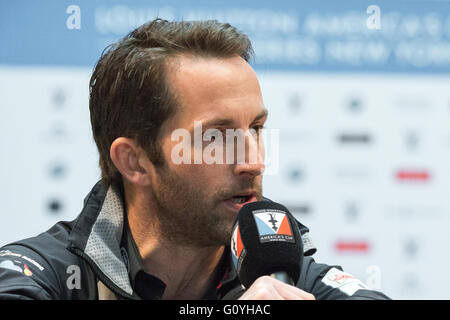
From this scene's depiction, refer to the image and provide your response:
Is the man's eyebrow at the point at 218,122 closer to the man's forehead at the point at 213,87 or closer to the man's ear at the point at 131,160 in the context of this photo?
the man's forehead at the point at 213,87

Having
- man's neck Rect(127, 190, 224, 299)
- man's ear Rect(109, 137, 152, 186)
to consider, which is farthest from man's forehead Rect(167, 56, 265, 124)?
man's neck Rect(127, 190, 224, 299)

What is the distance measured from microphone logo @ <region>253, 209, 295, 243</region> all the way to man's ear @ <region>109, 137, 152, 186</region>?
1.91 ft

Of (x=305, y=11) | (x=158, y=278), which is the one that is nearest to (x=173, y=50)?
(x=158, y=278)

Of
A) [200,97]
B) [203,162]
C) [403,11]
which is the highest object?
[403,11]

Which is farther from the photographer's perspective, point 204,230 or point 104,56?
point 104,56

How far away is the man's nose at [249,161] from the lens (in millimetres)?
1648

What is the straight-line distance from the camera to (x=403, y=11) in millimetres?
2885

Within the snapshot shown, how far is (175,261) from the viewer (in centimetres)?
180

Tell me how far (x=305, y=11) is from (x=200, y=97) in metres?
1.36

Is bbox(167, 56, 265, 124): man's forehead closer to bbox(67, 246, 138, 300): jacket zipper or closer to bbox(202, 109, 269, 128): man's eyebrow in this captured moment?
bbox(202, 109, 269, 128): man's eyebrow

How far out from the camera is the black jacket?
1614mm

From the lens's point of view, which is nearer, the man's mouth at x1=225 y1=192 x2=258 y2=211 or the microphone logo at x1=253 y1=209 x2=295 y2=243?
the microphone logo at x1=253 y1=209 x2=295 y2=243
